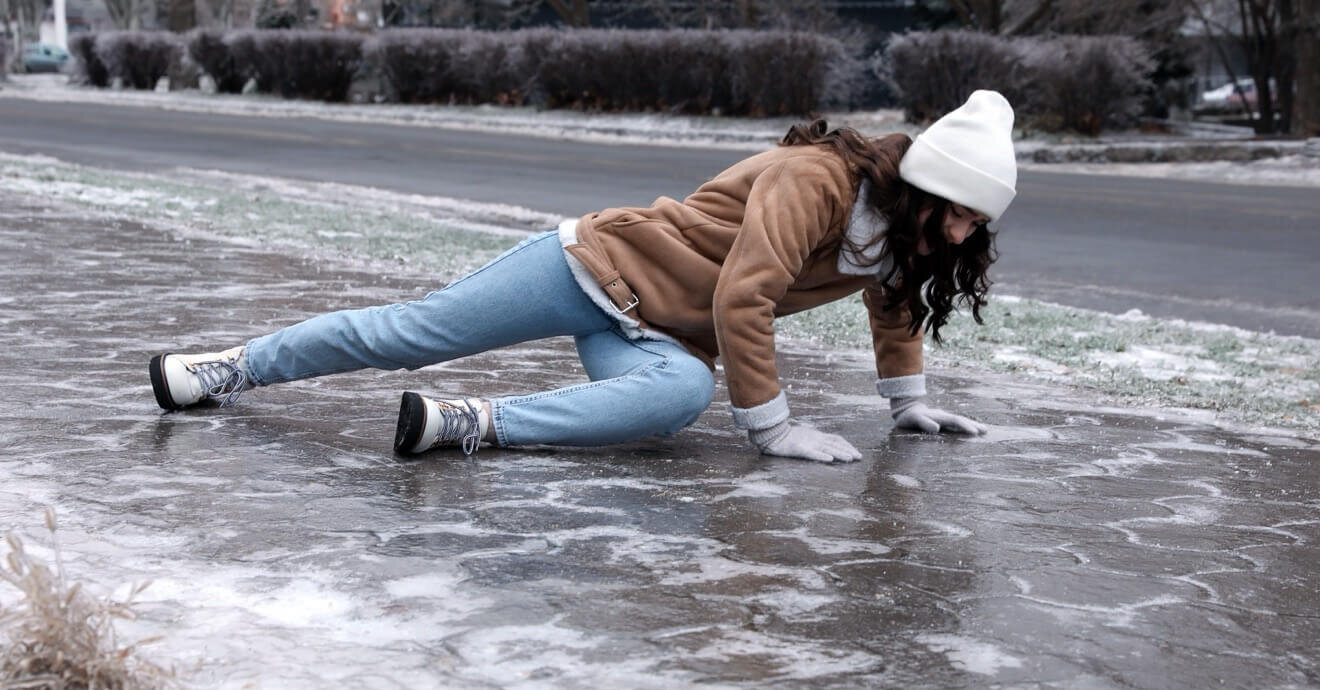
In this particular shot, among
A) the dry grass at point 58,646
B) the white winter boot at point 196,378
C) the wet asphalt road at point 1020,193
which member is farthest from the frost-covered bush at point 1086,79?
the dry grass at point 58,646

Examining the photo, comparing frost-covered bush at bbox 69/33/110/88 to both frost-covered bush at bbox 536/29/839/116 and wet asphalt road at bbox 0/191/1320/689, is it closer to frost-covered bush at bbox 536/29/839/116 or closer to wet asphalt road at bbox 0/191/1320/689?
frost-covered bush at bbox 536/29/839/116

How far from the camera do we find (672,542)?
10.8ft

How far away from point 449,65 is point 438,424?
2804 cm

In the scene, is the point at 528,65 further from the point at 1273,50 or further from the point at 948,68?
the point at 1273,50

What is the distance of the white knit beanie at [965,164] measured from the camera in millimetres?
3852

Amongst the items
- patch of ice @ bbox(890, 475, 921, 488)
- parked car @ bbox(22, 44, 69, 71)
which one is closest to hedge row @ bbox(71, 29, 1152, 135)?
parked car @ bbox(22, 44, 69, 71)

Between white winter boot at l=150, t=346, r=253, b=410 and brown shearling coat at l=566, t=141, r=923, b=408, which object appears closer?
brown shearling coat at l=566, t=141, r=923, b=408

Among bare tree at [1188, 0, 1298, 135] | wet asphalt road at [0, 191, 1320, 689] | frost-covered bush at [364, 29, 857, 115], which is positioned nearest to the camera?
wet asphalt road at [0, 191, 1320, 689]

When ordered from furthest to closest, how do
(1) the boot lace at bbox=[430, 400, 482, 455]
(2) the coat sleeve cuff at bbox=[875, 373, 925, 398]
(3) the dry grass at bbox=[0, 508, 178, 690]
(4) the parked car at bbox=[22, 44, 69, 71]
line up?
(4) the parked car at bbox=[22, 44, 69, 71], (2) the coat sleeve cuff at bbox=[875, 373, 925, 398], (1) the boot lace at bbox=[430, 400, 482, 455], (3) the dry grass at bbox=[0, 508, 178, 690]

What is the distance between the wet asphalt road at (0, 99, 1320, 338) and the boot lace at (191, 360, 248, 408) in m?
5.63

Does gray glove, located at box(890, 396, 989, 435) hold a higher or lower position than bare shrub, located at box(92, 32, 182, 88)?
lower

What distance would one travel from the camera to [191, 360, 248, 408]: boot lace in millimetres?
4387

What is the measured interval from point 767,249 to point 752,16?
3157 centimetres

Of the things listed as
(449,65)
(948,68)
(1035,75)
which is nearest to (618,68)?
(449,65)
